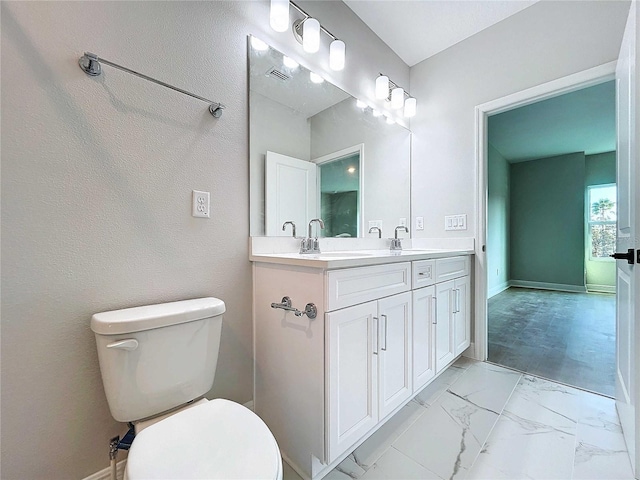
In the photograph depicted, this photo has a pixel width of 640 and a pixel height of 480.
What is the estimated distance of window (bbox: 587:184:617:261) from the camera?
15.9ft

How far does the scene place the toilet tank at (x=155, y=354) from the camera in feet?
2.81

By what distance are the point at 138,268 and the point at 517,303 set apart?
4611 mm

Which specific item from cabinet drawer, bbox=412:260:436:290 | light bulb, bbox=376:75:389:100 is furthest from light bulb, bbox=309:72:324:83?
cabinet drawer, bbox=412:260:436:290

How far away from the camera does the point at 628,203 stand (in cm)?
125

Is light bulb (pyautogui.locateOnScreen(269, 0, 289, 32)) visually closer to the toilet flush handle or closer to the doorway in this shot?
the toilet flush handle

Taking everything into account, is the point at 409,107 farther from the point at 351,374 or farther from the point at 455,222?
the point at 351,374

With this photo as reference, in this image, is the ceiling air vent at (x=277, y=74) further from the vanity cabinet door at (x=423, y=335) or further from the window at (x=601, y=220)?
the window at (x=601, y=220)

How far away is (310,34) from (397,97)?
99 centimetres

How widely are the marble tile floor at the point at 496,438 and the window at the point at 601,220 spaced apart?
15.7 ft

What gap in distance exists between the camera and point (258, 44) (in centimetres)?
139

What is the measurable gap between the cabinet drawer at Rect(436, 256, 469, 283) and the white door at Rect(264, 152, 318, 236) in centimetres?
83

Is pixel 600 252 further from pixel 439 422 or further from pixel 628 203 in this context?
pixel 439 422

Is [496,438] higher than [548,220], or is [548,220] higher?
[548,220]

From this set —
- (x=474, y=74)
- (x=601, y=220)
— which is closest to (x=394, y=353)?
(x=474, y=74)
